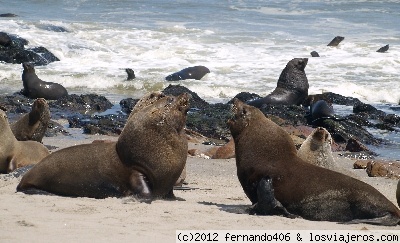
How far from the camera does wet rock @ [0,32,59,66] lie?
21.8 metres

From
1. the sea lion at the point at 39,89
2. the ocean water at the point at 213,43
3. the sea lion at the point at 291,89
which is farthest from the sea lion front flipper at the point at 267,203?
the sea lion at the point at 39,89

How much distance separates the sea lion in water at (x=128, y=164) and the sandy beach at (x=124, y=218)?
0.63 feet

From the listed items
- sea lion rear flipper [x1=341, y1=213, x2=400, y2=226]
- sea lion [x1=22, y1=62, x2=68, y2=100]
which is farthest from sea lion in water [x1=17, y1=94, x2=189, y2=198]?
sea lion [x1=22, y1=62, x2=68, y2=100]


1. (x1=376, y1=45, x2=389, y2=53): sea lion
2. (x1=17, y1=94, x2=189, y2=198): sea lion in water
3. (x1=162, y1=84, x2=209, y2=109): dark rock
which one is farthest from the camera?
(x1=376, y1=45, x2=389, y2=53): sea lion

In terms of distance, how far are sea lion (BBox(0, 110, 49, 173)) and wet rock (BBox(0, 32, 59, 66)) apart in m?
13.1

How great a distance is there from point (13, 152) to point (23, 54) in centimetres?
1385

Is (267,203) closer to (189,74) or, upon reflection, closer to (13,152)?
(13,152)

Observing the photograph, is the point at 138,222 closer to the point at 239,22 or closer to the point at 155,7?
the point at 239,22

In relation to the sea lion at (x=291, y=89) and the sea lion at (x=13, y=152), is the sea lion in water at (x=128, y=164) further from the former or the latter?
the sea lion at (x=291, y=89)

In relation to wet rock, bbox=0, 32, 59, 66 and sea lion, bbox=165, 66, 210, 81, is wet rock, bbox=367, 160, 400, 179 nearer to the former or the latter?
sea lion, bbox=165, 66, 210, 81

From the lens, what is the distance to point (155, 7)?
124 feet

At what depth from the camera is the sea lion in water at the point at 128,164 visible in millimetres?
6426

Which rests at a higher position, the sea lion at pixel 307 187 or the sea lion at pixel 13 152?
the sea lion at pixel 307 187

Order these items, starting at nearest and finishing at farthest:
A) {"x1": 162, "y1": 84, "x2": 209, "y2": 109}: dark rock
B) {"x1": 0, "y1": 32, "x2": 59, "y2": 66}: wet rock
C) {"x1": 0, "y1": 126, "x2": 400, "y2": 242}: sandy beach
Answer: {"x1": 0, "y1": 126, "x2": 400, "y2": 242}: sandy beach → {"x1": 162, "y1": 84, "x2": 209, "y2": 109}: dark rock → {"x1": 0, "y1": 32, "x2": 59, "y2": 66}: wet rock
